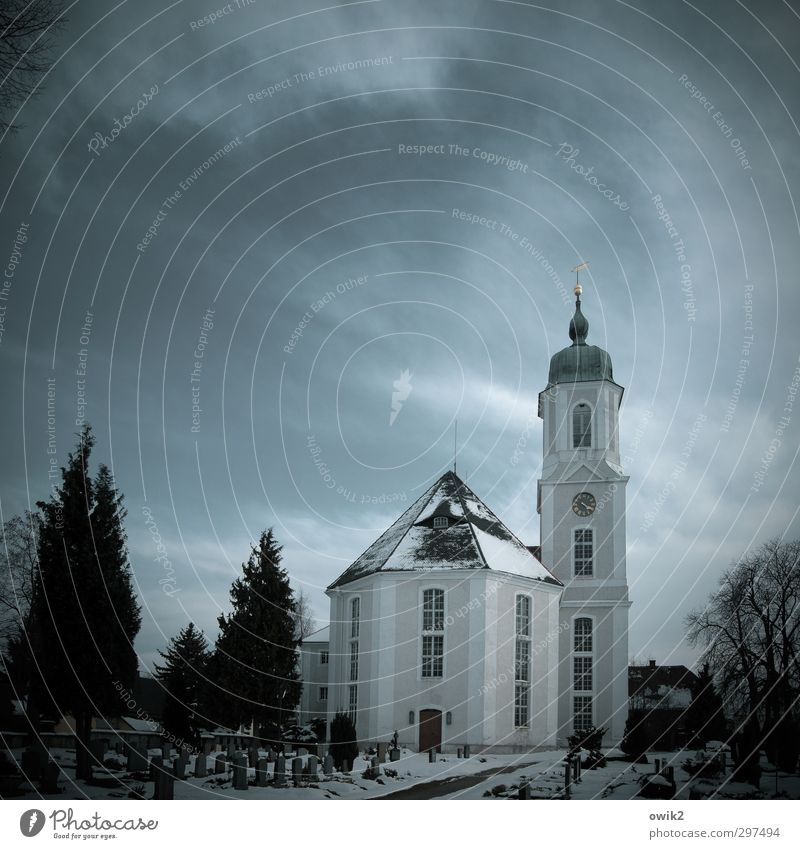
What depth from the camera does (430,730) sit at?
84.3 ft

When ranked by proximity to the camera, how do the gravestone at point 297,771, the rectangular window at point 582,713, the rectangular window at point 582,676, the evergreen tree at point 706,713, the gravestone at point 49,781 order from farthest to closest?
the rectangular window at point 582,676 → the rectangular window at point 582,713 → the evergreen tree at point 706,713 → the gravestone at point 297,771 → the gravestone at point 49,781

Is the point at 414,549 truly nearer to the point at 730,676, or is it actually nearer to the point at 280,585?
the point at 280,585

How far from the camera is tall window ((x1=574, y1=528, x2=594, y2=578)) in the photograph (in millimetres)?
31281

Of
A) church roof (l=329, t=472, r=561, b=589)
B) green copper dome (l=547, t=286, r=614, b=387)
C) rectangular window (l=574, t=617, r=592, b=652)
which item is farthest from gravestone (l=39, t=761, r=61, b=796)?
green copper dome (l=547, t=286, r=614, b=387)

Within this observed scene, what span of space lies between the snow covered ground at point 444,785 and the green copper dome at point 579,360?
647 inches

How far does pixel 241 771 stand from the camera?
14.9 metres

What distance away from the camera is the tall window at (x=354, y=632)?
28062mm

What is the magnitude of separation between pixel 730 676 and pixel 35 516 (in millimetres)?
14511

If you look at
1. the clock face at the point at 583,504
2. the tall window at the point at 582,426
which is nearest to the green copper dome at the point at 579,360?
the tall window at the point at 582,426

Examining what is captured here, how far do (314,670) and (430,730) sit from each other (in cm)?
1537

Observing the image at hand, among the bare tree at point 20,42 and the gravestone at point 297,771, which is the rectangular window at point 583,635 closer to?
the gravestone at point 297,771

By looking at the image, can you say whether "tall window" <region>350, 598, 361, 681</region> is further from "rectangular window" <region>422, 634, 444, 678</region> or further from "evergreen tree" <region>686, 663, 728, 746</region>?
"evergreen tree" <region>686, 663, 728, 746</region>

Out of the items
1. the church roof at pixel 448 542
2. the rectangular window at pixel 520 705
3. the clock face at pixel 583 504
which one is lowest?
the rectangular window at pixel 520 705
